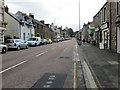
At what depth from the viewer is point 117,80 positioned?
5.92m

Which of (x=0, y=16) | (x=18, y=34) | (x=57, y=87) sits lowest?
(x=57, y=87)

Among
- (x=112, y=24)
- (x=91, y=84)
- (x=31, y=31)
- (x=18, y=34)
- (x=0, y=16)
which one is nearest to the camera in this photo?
(x=91, y=84)

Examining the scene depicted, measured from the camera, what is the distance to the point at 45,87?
547 cm

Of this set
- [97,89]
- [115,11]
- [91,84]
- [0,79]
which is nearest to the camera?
[97,89]

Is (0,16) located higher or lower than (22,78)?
higher

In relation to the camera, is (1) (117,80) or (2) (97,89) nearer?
(2) (97,89)

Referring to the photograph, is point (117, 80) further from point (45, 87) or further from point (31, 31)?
point (31, 31)

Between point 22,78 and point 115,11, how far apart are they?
13.3 m

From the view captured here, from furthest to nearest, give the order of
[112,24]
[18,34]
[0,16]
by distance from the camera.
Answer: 1. [18,34]
2. [0,16]
3. [112,24]

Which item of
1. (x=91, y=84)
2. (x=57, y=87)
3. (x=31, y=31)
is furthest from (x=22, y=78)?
(x=31, y=31)

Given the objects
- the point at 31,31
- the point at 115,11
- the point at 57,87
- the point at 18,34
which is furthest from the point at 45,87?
the point at 31,31

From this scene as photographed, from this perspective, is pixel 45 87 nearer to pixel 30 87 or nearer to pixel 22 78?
pixel 30 87

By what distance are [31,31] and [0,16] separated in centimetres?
2062

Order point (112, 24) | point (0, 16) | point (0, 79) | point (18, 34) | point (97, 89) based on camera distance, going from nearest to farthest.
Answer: point (97, 89) < point (0, 79) < point (112, 24) < point (0, 16) < point (18, 34)
